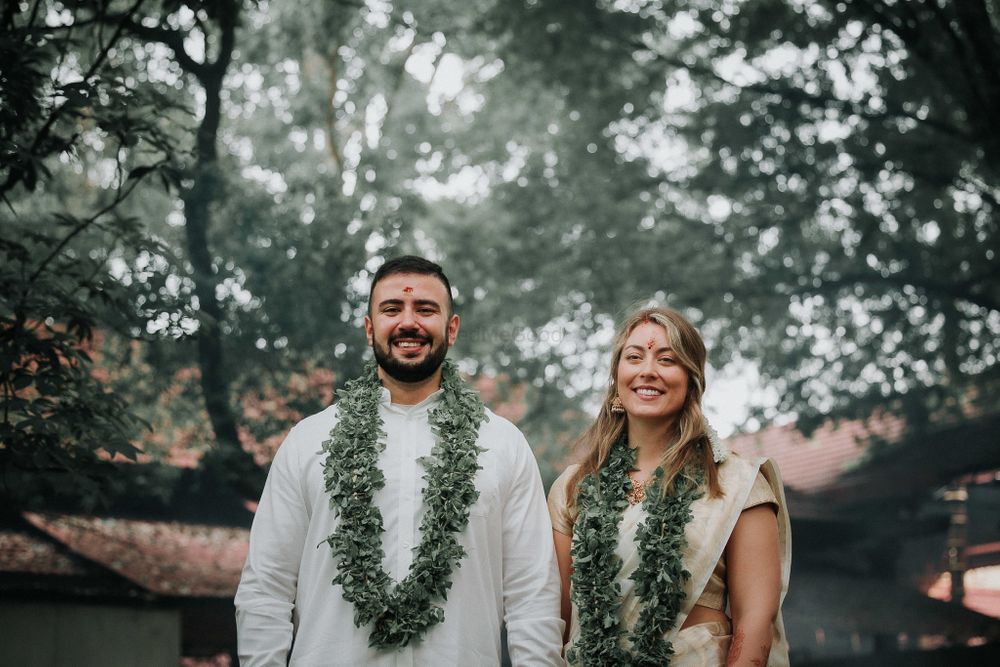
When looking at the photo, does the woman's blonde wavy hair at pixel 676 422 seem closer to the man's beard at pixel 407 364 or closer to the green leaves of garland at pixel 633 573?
the green leaves of garland at pixel 633 573

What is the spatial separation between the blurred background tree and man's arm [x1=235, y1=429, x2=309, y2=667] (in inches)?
217

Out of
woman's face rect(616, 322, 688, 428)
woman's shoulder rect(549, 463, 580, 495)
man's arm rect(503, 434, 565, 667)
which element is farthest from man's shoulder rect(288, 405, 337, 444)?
woman's face rect(616, 322, 688, 428)

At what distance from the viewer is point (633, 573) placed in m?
2.73

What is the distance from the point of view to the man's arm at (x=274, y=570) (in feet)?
8.28

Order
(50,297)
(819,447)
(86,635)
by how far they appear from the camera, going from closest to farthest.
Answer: (50,297)
(86,635)
(819,447)

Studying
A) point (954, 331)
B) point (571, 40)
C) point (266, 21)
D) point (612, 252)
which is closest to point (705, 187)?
point (612, 252)

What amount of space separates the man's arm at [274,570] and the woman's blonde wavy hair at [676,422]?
0.82 metres

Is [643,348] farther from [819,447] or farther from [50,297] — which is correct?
[819,447]

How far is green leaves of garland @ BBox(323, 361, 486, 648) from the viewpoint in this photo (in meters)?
2.57

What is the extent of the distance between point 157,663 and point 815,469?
721 cm

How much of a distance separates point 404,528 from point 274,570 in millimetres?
352

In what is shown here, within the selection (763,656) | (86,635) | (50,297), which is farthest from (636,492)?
(86,635)

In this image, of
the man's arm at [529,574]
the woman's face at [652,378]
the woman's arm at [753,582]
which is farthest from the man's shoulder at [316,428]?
the woman's arm at [753,582]

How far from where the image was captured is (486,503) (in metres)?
2.74
